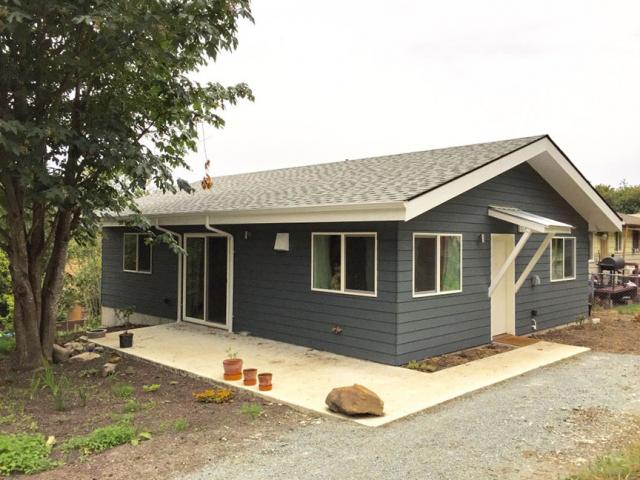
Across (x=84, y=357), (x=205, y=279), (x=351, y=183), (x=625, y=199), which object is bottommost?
(x=84, y=357)

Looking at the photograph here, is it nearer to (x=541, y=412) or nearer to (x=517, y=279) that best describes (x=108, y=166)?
(x=541, y=412)

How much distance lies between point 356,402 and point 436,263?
324cm

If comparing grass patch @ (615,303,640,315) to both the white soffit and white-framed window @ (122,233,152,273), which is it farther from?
white-framed window @ (122,233,152,273)

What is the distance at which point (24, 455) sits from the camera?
3885mm

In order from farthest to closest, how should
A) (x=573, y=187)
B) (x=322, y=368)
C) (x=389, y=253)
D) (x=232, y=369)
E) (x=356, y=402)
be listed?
(x=573, y=187), (x=389, y=253), (x=322, y=368), (x=232, y=369), (x=356, y=402)

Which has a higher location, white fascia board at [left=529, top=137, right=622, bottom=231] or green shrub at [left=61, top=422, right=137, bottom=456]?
white fascia board at [left=529, top=137, right=622, bottom=231]

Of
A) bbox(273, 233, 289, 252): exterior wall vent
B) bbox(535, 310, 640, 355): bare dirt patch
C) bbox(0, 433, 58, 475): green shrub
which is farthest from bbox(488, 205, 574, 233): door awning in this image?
bbox(0, 433, 58, 475): green shrub

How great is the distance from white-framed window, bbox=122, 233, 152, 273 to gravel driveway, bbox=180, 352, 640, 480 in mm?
7942

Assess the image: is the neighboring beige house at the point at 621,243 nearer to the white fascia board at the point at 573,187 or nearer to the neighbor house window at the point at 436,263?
the white fascia board at the point at 573,187

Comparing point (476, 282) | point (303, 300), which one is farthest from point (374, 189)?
point (476, 282)

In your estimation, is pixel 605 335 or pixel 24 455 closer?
pixel 24 455

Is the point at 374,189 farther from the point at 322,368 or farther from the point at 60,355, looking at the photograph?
the point at 60,355

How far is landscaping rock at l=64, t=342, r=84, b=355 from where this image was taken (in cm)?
806

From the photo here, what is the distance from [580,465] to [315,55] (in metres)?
13.8
